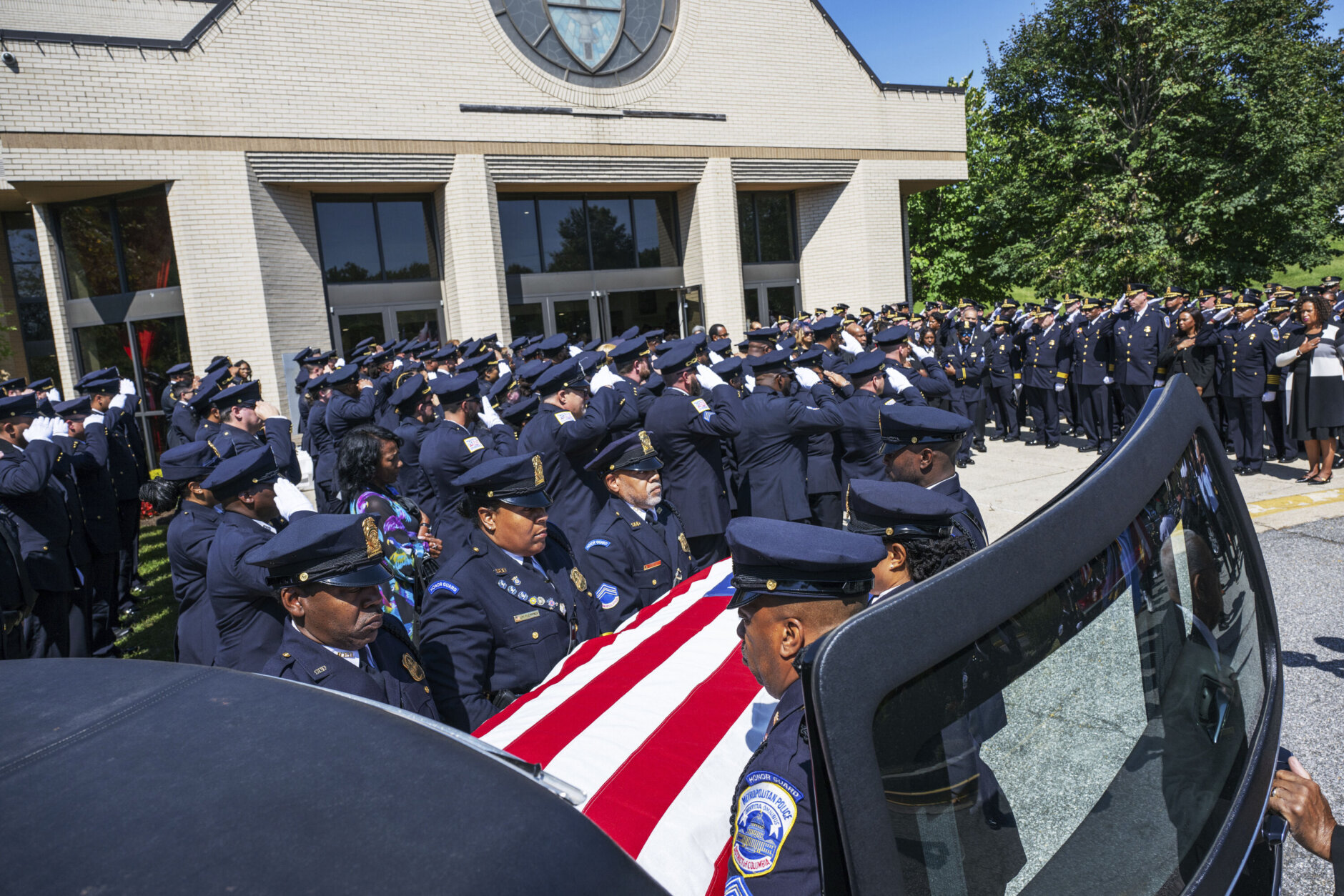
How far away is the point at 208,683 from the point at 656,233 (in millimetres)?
19418

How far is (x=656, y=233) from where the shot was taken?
64.4 ft

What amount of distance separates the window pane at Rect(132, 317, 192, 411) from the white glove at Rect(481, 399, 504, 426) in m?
8.32

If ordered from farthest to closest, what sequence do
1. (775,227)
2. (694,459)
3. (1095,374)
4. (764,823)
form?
(775,227)
(1095,374)
(694,459)
(764,823)

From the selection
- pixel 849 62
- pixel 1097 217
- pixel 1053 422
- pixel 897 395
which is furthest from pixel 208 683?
pixel 1097 217

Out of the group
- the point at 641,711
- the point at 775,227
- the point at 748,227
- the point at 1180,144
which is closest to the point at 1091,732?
the point at 641,711

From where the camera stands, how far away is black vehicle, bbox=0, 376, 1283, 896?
2.36 ft

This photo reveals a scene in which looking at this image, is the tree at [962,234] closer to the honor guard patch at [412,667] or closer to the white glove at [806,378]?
the white glove at [806,378]

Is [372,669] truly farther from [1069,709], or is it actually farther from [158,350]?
[158,350]

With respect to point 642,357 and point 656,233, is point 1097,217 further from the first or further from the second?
point 642,357

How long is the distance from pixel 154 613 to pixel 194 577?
14.4 ft

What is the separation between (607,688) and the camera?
9.12 feet

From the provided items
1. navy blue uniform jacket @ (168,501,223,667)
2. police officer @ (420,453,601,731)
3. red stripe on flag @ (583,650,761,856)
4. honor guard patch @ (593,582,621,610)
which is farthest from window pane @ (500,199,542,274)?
red stripe on flag @ (583,650,761,856)

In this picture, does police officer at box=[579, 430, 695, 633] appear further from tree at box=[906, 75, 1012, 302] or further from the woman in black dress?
tree at box=[906, 75, 1012, 302]

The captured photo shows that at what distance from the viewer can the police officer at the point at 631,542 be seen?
4051 millimetres
